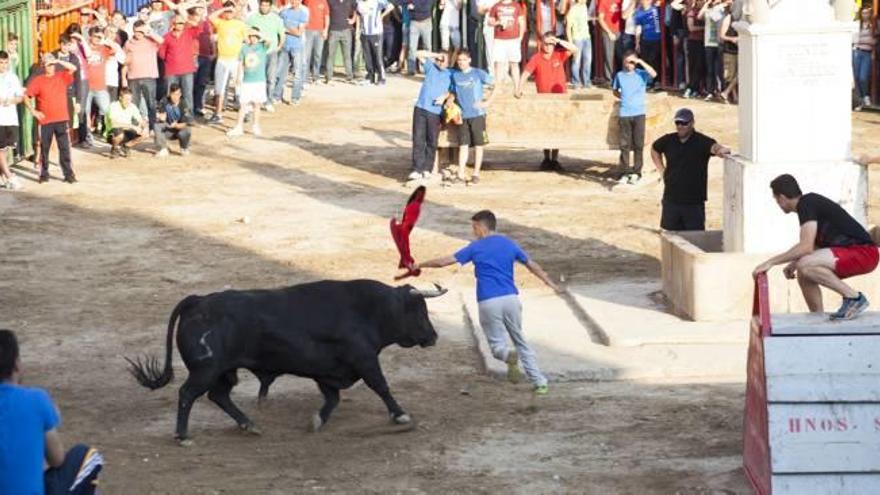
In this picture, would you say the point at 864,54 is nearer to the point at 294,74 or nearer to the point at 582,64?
the point at 582,64

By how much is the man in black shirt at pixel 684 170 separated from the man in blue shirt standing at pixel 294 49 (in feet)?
53.7

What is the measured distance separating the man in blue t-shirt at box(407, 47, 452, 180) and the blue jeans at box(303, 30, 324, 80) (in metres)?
9.82

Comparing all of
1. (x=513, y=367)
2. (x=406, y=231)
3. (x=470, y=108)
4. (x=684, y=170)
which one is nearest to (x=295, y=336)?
(x=406, y=231)

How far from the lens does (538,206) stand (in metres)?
23.4

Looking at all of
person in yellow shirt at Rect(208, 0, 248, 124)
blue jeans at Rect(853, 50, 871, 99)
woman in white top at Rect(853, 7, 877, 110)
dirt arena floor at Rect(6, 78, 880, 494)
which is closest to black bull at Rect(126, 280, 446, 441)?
dirt arena floor at Rect(6, 78, 880, 494)

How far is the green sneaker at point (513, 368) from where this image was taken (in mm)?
14375

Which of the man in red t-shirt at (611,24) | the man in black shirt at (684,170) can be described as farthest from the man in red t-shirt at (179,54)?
the man in black shirt at (684,170)

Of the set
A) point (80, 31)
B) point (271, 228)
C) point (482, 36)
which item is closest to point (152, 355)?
point (271, 228)

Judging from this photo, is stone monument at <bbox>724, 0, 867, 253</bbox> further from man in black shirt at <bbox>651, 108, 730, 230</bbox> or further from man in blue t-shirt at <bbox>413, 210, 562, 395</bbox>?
man in blue t-shirt at <bbox>413, 210, 562, 395</bbox>

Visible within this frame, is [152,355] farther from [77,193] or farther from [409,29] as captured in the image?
[409,29]

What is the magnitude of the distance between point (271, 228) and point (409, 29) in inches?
633

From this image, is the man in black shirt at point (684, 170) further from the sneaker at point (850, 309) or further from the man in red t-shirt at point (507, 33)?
the man in red t-shirt at point (507, 33)

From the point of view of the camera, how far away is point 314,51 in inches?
1432

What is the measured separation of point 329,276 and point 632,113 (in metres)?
6.77
